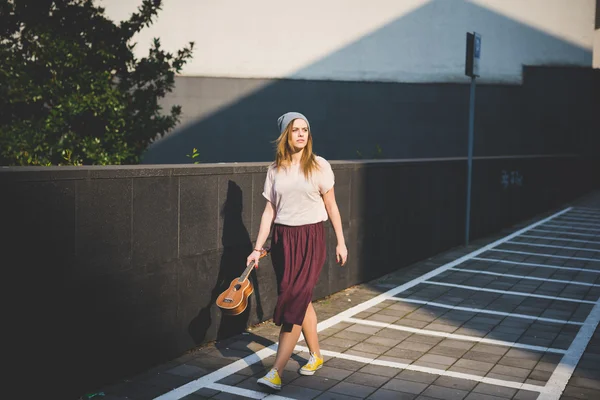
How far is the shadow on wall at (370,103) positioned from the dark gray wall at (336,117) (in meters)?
0.03

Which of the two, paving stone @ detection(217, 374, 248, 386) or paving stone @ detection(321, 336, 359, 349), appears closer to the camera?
paving stone @ detection(217, 374, 248, 386)

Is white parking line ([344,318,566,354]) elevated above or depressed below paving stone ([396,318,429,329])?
below

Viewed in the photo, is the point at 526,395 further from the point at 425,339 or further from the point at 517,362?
the point at 425,339

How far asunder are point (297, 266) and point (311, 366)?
0.80 m

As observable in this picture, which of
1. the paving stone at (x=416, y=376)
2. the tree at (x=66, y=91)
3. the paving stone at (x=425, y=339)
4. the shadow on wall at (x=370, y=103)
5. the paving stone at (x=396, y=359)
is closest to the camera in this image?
the paving stone at (x=416, y=376)

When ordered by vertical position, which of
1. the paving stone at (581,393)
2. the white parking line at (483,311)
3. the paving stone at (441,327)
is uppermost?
the white parking line at (483,311)

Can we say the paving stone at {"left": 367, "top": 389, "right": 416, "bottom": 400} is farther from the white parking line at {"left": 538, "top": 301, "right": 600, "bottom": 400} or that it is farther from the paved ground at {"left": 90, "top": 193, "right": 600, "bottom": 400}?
the white parking line at {"left": 538, "top": 301, "right": 600, "bottom": 400}

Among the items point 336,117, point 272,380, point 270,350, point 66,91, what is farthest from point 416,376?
point 336,117

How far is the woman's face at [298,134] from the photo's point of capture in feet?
17.9

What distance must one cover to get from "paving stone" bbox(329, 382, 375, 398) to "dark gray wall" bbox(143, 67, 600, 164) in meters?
15.5

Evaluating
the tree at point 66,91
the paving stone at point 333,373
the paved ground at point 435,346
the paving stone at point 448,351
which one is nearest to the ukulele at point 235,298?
the paved ground at point 435,346

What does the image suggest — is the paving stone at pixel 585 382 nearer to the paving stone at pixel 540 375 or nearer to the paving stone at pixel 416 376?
the paving stone at pixel 540 375

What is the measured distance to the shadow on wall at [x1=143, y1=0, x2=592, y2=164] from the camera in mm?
20578

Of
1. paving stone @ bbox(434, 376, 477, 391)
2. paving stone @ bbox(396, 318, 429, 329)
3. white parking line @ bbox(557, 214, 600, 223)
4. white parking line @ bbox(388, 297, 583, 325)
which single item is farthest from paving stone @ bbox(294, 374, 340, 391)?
white parking line @ bbox(557, 214, 600, 223)
